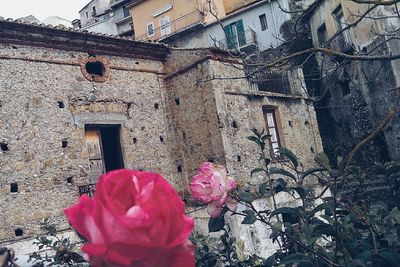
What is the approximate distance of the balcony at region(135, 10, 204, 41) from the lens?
2287 centimetres

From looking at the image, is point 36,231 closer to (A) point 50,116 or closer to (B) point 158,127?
(A) point 50,116

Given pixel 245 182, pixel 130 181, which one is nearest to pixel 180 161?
pixel 245 182

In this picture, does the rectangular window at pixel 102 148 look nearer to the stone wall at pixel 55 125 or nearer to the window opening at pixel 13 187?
the stone wall at pixel 55 125

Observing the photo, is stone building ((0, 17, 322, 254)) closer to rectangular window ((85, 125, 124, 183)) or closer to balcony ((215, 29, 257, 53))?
rectangular window ((85, 125, 124, 183))

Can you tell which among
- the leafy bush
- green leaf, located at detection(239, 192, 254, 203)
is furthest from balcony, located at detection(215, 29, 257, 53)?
green leaf, located at detection(239, 192, 254, 203)

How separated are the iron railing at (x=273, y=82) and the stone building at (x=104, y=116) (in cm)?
65

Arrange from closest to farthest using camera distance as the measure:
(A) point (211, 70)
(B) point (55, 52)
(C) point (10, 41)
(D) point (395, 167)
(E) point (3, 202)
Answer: (D) point (395, 167), (E) point (3, 202), (C) point (10, 41), (B) point (55, 52), (A) point (211, 70)

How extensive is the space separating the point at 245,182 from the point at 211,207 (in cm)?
787

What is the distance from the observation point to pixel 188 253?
0.95 m

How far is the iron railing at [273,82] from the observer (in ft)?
40.5

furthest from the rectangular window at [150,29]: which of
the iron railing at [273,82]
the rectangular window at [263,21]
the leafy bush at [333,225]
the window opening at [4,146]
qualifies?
the leafy bush at [333,225]

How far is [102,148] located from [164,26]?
1685cm

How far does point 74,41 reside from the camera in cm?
909

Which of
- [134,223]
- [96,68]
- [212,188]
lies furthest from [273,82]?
[134,223]
